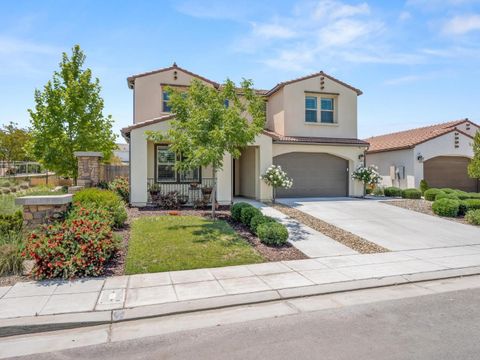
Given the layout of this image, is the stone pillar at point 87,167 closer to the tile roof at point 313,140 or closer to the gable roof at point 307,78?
the tile roof at point 313,140

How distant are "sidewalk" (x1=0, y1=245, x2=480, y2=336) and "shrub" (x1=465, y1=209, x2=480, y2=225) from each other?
4.91m

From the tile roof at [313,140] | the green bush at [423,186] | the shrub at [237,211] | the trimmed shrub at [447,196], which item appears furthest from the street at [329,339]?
the green bush at [423,186]

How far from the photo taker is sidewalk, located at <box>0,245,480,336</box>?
4.90 meters

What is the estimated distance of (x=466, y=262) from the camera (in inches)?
301

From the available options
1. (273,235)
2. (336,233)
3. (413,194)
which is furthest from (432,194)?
(273,235)

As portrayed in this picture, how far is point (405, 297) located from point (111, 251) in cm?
589

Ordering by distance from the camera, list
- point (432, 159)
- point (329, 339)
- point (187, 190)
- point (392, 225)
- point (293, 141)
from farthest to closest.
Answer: point (432, 159)
point (293, 141)
point (187, 190)
point (392, 225)
point (329, 339)

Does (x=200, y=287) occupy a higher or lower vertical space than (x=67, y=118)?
lower

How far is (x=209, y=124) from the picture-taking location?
1025 centimetres

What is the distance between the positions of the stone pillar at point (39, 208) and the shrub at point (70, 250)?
1020 millimetres

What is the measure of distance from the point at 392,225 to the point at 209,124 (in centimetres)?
709

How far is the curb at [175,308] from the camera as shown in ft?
14.9

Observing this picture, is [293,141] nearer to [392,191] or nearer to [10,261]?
[392,191]

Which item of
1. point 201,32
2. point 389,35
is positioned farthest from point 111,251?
point 389,35
